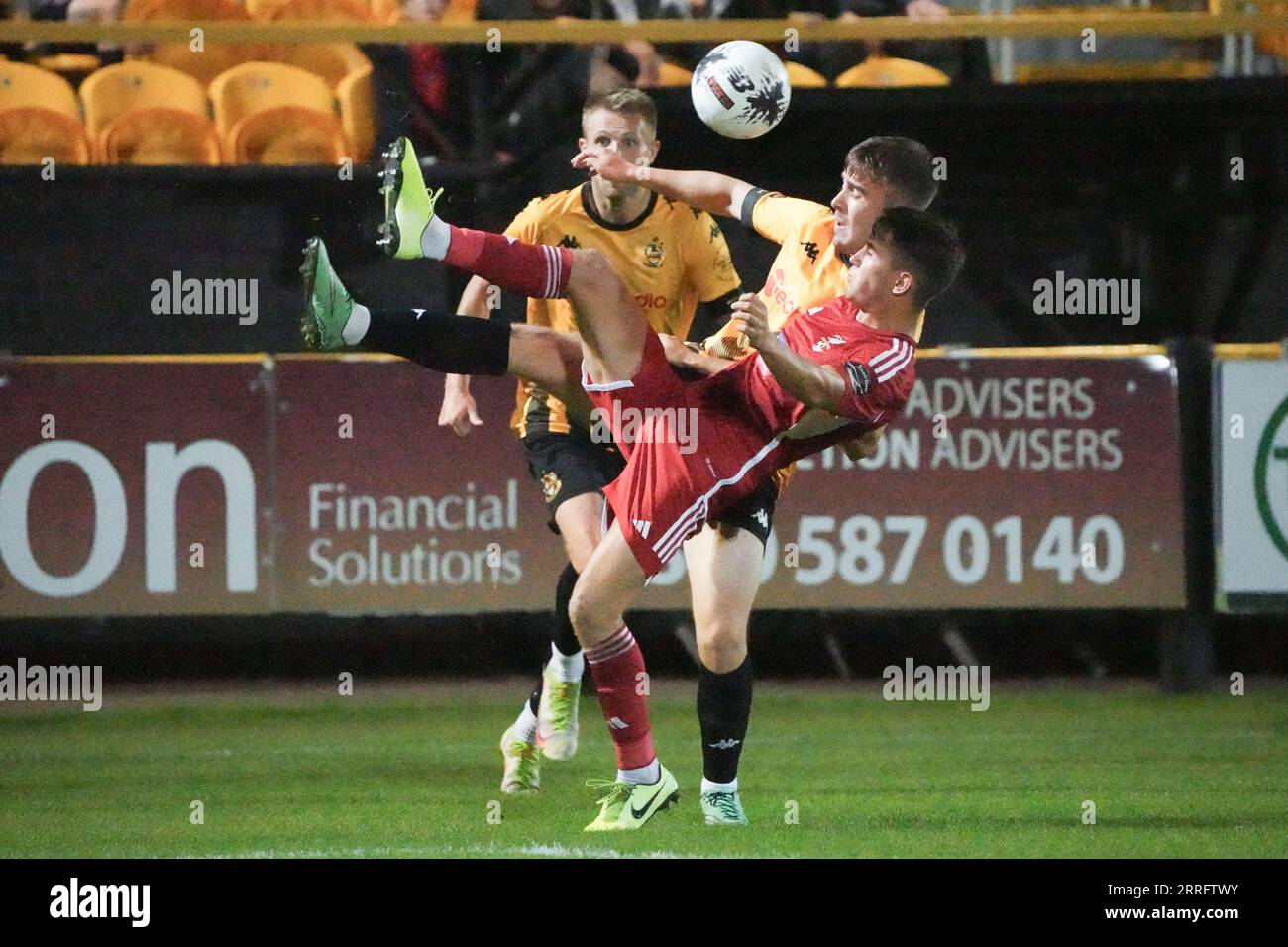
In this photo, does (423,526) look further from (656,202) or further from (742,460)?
(742,460)

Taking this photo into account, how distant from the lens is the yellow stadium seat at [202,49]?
1052cm

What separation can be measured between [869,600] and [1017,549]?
27.6 inches

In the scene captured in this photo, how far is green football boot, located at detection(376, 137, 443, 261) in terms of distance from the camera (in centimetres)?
536

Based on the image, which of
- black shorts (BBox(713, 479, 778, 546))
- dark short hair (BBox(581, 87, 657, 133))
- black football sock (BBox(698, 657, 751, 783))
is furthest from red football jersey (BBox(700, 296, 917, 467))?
dark short hair (BBox(581, 87, 657, 133))

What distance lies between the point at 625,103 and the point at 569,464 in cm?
117

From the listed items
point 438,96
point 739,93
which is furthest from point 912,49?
point 739,93

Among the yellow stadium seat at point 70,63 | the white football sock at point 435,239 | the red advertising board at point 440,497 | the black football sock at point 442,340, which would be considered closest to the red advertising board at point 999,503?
the red advertising board at point 440,497

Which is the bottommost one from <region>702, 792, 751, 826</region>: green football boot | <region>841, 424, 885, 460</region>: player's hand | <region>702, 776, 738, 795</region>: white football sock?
<region>702, 792, 751, 826</region>: green football boot

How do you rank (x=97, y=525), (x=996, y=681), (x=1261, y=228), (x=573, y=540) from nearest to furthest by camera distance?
(x=573, y=540) → (x=97, y=525) → (x=996, y=681) → (x=1261, y=228)

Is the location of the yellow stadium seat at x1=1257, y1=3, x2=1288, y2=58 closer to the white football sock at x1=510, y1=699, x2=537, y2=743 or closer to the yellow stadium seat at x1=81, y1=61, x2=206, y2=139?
the yellow stadium seat at x1=81, y1=61, x2=206, y2=139

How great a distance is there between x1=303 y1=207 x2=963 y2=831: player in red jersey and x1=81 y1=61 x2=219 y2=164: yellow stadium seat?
5.03m

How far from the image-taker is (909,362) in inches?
214

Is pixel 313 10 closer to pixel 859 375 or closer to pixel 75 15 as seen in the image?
pixel 75 15
